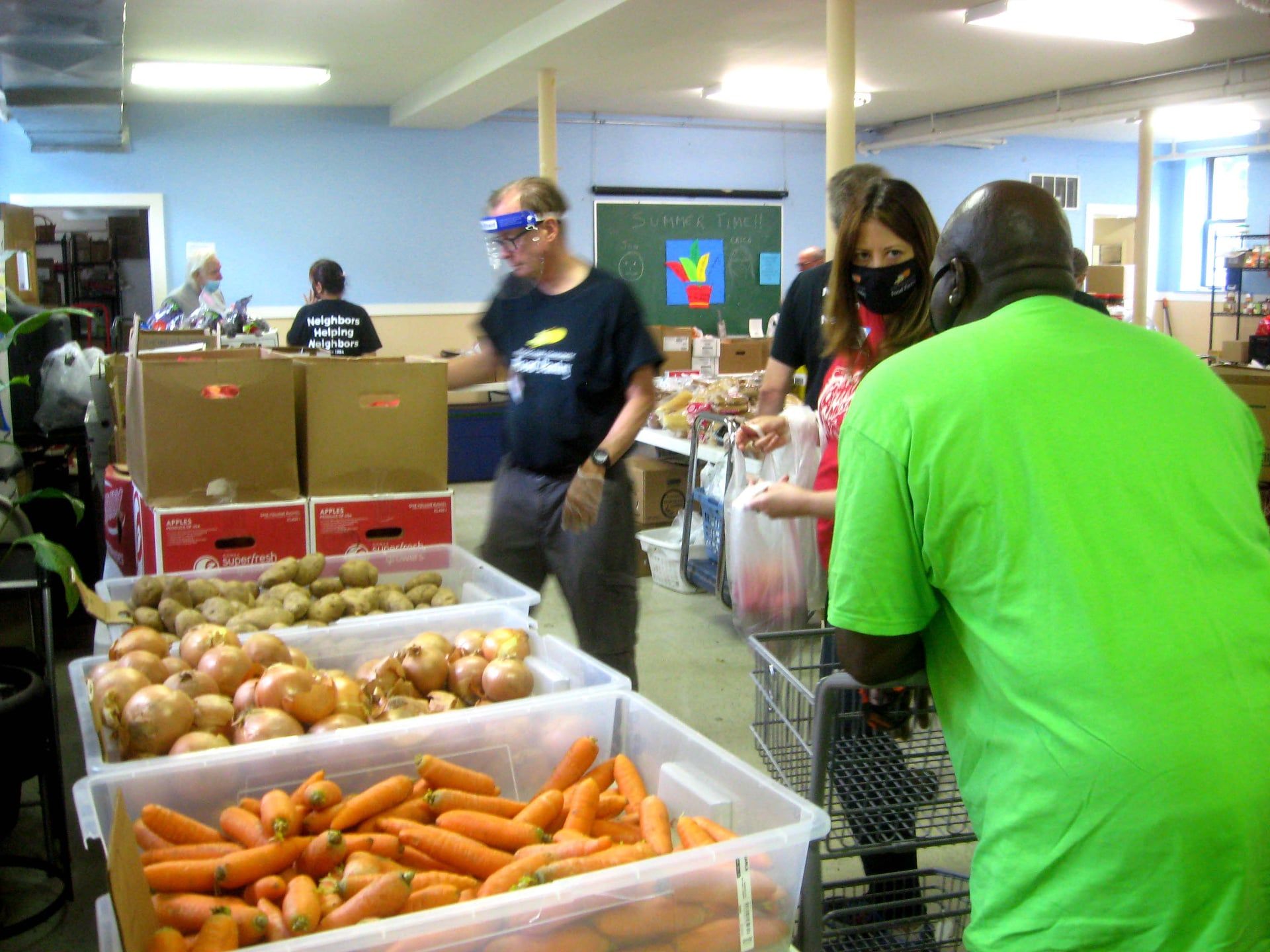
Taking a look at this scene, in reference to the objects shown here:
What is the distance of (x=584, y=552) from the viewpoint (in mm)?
2449

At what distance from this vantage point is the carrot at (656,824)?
4.62 feet

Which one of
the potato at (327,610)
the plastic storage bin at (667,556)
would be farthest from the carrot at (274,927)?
the plastic storage bin at (667,556)

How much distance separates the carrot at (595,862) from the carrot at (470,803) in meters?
0.21

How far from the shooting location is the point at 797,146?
11.3m

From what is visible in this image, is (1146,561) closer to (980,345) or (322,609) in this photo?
(980,345)

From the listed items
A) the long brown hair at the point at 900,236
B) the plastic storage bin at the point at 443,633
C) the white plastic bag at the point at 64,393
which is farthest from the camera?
the white plastic bag at the point at 64,393

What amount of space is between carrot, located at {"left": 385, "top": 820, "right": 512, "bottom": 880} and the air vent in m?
12.6

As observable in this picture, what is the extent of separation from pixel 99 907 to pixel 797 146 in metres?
10.9

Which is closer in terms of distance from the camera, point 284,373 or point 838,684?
point 838,684

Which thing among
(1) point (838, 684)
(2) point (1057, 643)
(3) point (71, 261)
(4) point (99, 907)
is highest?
(3) point (71, 261)

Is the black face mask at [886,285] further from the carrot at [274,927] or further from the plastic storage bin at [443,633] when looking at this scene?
the carrot at [274,927]

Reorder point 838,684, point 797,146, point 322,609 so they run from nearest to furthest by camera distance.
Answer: point 838,684, point 322,609, point 797,146

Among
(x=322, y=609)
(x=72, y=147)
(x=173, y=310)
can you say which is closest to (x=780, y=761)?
(x=322, y=609)

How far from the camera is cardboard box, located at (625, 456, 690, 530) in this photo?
18.9 ft
